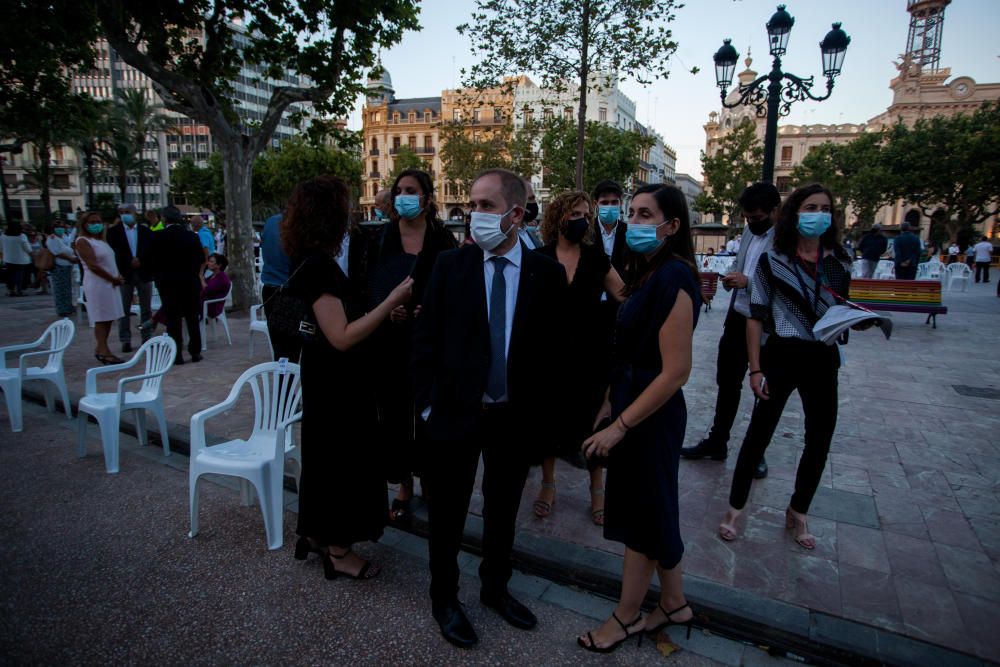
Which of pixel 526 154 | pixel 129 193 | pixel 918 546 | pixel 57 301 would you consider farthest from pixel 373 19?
pixel 129 193

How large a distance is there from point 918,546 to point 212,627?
3.70 meters

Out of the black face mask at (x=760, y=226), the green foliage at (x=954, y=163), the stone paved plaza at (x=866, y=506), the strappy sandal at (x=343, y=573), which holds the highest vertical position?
the green foliage at (x=954, y=163)

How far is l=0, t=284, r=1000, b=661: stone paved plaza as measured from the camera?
259cm

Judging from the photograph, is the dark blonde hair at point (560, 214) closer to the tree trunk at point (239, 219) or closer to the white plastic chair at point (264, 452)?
the white plastic chair at point (264, 452)

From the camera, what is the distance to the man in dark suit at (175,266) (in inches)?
273

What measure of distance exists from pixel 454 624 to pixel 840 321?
234cm

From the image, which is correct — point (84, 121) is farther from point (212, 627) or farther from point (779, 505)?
point (779, 505)

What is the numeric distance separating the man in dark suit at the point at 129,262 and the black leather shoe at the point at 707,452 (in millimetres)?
7465

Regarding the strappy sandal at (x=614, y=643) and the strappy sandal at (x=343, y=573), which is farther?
the strappy sandal at (x=343, y=573)

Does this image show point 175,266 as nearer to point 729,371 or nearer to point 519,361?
point 519,361

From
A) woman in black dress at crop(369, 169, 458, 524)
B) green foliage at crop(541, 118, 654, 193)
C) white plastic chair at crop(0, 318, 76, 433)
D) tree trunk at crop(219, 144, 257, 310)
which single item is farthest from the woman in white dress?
green foliage at crop(541, 118, 654, 193)

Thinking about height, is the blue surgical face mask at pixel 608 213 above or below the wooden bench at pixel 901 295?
above

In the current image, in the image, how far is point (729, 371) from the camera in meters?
4.08

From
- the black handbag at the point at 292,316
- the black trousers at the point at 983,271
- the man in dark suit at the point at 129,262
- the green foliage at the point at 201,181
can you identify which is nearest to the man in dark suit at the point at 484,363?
the black handbag at the point at 292,316
